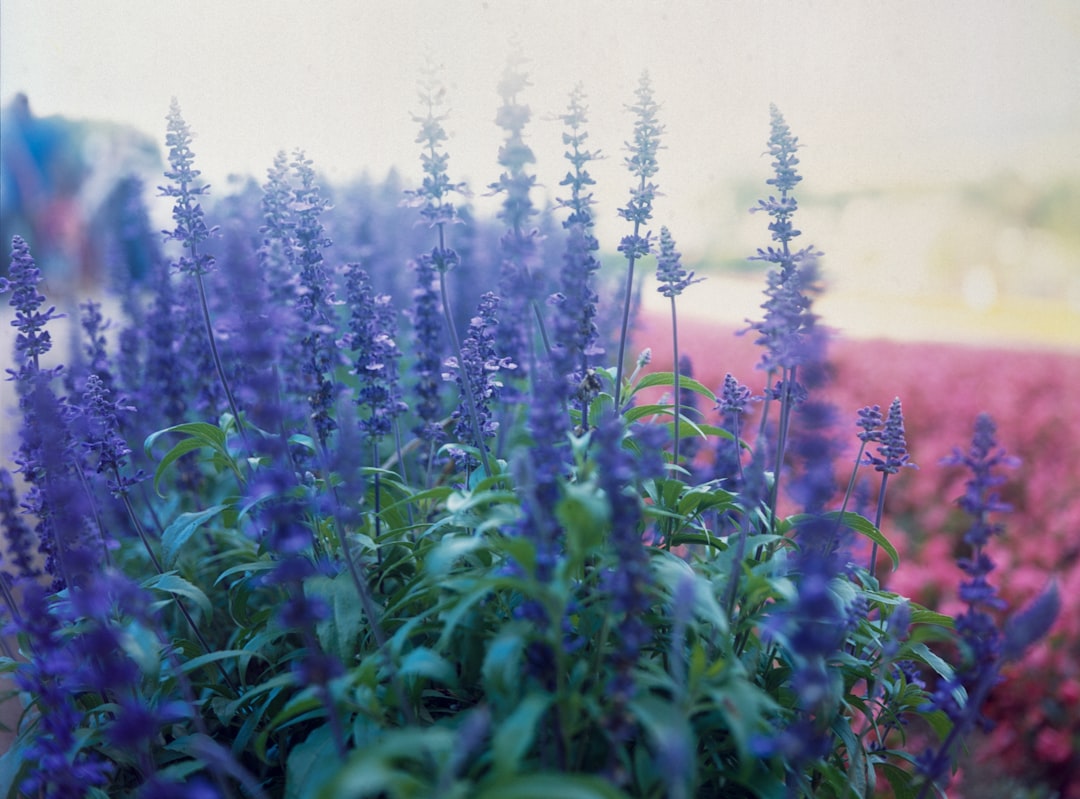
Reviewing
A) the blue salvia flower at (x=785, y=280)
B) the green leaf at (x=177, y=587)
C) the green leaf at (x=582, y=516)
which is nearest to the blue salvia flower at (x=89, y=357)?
the green leaf at (x=177, y=587)

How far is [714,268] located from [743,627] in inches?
124

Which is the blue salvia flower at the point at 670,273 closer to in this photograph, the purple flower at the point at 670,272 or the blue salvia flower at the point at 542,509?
the purple flower at the point at 670,272

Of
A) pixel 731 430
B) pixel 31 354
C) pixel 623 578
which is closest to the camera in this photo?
pixel 623 578

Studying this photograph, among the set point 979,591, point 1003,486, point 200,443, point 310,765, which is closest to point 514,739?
point 310,765

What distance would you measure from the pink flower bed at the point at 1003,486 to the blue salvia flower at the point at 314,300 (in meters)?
1.64

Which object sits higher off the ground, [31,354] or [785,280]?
[785,280]

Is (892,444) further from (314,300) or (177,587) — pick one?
(177,587)

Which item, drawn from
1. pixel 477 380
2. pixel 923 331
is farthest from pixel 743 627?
pixel 923 331

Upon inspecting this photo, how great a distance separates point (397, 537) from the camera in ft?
7.11

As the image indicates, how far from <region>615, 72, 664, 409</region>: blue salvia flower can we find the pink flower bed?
107 centimetres

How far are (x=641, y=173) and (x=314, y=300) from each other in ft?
2.79

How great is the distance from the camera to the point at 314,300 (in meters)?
2.04

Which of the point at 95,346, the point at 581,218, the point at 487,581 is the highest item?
the point at 581,218

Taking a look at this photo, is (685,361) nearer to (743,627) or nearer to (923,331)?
(743,627)
